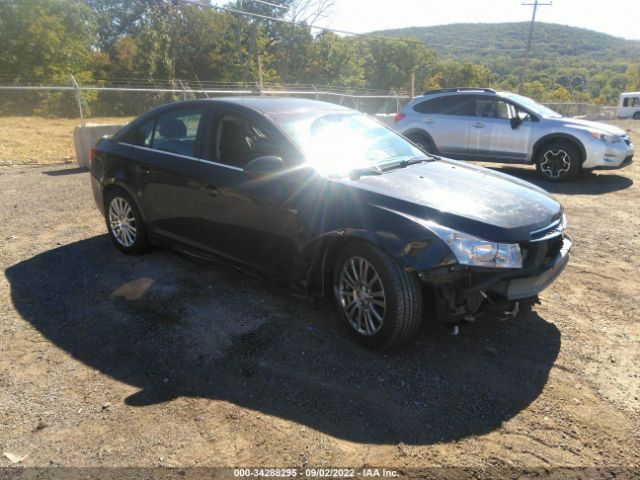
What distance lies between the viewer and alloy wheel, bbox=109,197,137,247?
5090mm

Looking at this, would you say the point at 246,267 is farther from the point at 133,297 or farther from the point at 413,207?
the point at 413,207

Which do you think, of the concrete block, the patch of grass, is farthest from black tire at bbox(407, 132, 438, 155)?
the patch of grass

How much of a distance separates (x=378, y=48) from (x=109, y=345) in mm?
88703

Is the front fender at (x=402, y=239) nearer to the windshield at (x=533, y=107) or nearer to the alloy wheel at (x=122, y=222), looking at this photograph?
the alloy wheel at (x=122, y=222)

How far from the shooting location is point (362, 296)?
330cm

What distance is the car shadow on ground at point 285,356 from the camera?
9.14 ft

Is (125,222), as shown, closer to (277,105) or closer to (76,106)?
(277,105)

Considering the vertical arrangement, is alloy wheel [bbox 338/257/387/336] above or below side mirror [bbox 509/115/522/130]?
below

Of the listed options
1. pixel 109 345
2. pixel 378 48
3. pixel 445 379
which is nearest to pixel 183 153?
pixel 109 345

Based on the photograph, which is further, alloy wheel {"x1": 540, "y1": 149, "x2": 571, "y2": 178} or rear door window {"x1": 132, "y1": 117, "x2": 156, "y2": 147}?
alloy wheel {"x1": 540, "y1": 149, "x2": 571, "y2": 178}

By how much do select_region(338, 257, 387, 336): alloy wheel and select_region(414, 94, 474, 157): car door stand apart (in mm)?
7622

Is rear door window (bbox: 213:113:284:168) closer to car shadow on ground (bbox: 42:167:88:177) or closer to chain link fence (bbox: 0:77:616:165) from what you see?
car shadow on ground (bbox: 42:167:88:177)

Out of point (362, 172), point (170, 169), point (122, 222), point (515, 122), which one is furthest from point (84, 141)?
point (362, 172)

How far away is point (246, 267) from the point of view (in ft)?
13.0
